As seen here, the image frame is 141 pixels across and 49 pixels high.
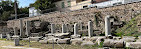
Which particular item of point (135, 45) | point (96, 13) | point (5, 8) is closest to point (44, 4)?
point (96, 13)

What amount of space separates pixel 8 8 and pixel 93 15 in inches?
1170

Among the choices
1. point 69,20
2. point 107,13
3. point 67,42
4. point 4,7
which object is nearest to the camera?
point 67,42

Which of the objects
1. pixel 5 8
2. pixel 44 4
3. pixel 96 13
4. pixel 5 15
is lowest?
pixel 5 15

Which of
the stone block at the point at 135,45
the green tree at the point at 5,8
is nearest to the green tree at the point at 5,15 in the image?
the green tree at the point at 5,8

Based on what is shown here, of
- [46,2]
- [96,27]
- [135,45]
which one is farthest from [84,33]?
[46,2]

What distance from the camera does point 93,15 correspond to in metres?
20.8

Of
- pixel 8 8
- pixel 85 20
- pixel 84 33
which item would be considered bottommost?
pixel 84 33

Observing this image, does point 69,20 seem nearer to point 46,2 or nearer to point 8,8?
point 46,2

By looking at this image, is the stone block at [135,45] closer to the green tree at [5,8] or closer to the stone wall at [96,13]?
the stone wall at [96,13]

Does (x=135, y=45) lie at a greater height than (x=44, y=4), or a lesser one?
lesser

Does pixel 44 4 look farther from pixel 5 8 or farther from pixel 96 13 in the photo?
pixel 5 8

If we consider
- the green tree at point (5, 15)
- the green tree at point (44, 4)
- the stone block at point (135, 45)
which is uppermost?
the green tree at point (44, 4)

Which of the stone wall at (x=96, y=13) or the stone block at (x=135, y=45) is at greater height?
the stone wall at (x=96, y=13)

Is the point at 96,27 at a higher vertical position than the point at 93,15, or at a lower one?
lower
